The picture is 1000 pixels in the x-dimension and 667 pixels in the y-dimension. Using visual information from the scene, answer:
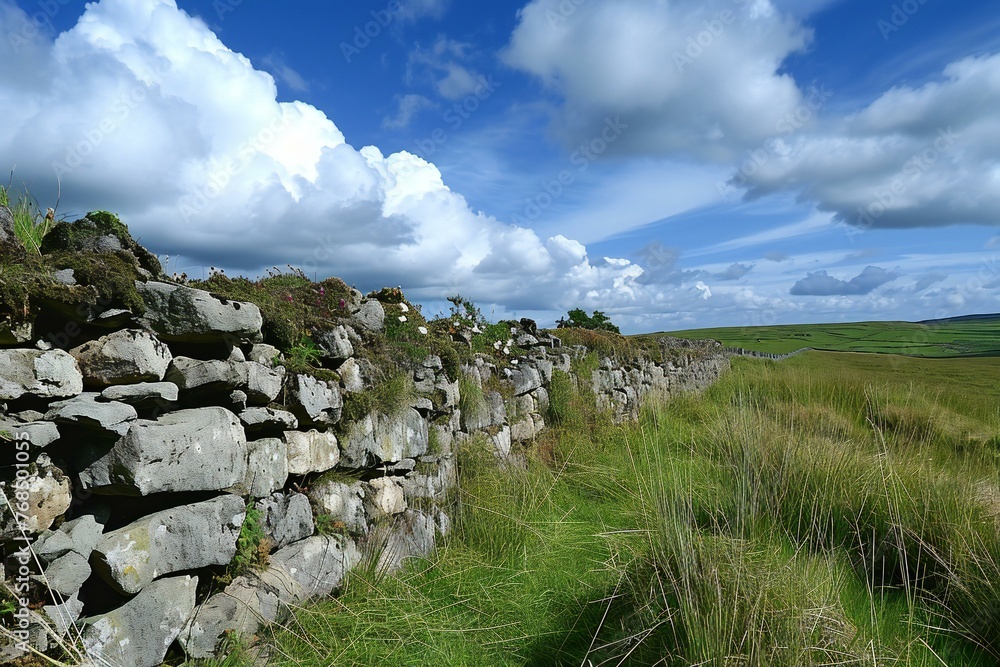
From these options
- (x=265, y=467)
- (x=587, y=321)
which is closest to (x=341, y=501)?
(x=265, y=467)

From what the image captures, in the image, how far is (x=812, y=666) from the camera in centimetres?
245

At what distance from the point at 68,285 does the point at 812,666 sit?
4.05m

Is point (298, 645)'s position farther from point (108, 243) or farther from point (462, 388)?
point (462, 388)

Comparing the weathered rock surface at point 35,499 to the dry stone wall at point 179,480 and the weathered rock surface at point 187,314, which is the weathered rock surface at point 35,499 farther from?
the weathered rock surface at point 187,314

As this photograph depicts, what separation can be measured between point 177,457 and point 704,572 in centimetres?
288

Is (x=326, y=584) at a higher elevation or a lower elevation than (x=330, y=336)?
lower

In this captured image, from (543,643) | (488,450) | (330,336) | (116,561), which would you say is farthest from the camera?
(488,450)

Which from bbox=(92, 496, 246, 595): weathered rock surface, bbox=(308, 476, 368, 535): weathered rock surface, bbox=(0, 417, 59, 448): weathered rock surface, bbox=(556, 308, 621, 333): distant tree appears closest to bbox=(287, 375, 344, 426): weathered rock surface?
bbox=(308, 476, 368, 535): weathered rock surface

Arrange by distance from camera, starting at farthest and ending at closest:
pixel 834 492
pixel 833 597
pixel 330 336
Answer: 1. pixel 834 492
2. pixel 330 336
3. pixel 833 597

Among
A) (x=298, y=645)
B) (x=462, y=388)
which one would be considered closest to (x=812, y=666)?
(x=298, y=645)

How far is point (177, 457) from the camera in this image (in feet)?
9.79

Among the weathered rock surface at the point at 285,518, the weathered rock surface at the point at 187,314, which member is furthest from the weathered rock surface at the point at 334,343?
the weathered rock surface at the point at 285,518

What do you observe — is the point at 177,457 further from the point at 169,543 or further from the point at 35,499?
the point at 35,499

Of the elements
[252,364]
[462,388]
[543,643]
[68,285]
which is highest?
[68,285]
